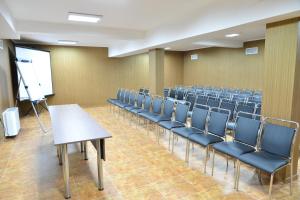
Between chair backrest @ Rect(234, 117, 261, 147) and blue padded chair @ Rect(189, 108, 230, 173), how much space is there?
201mm

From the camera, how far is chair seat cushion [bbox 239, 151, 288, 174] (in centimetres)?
225

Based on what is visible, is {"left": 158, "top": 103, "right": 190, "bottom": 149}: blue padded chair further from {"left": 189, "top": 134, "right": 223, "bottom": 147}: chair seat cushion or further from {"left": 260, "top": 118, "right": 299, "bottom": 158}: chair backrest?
{"left": 260, "top": 118, "right": 299, "bottom": 158}: chair backrest

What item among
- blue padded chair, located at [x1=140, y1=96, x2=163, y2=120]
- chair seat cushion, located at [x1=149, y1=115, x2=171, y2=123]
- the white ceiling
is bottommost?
chair seat cushion, located at [x1=149, y1=115, x2=171, y2=123]

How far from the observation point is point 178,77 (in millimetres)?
12375

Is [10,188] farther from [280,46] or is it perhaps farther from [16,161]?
[280,46]

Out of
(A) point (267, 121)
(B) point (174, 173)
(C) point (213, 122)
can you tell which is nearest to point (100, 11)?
(C) point (213, 122)

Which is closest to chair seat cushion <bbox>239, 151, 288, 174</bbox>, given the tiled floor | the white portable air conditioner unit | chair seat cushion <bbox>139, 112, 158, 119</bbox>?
the tiled floor

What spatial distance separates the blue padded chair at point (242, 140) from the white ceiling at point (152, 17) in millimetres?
1489

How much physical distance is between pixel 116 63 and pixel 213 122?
311 inches

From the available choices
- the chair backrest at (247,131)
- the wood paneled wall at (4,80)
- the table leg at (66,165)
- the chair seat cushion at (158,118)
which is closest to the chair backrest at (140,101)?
the chair seat cushion at (158,118)

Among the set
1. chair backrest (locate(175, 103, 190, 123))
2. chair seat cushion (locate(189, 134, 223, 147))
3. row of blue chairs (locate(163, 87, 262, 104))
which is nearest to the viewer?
chair seat cushion (locate(189, 134, 223, 147))

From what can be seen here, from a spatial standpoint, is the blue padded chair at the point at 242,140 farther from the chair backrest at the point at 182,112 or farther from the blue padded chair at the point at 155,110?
the blue padded chair at the point at 155,110

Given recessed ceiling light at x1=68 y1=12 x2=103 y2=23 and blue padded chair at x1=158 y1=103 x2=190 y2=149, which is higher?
recessed ceiling light at x1=68 y1=12 x2=103 y2=23

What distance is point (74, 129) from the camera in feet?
9.05
